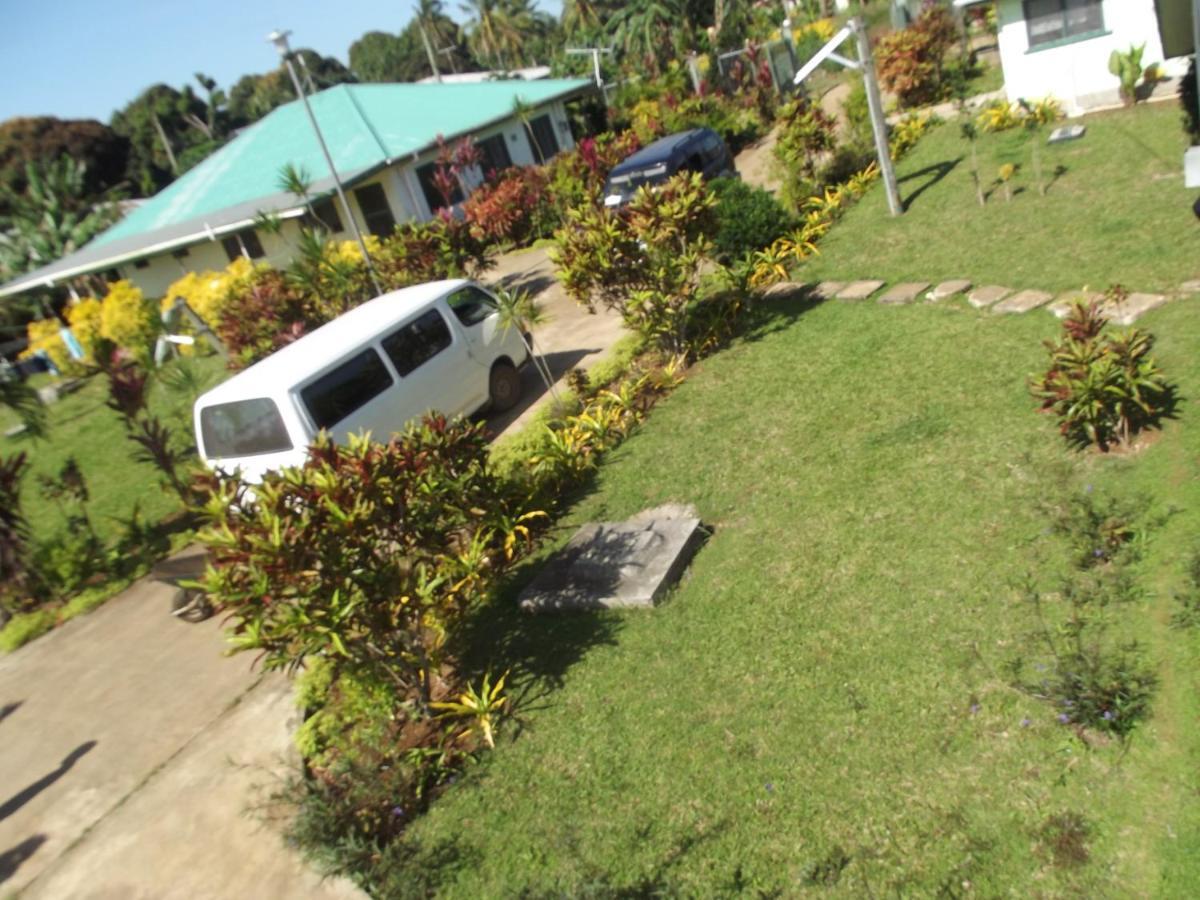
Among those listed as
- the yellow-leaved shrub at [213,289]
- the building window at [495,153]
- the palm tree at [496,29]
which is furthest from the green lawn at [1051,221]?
the palm tree at [496,29]

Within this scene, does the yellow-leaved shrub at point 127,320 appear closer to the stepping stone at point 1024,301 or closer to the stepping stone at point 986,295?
the stepping stone at point 986,295

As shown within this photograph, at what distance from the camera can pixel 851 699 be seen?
496 centimetres

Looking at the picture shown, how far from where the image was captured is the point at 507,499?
26.4 ft

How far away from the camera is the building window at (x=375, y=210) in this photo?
24344 millimetres

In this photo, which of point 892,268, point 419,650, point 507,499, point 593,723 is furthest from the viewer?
point 892,268

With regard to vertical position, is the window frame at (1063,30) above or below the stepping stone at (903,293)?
above

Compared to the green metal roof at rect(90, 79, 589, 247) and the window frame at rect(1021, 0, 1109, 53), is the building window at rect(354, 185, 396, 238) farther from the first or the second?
the window frame at rect(1021, 0, 1109, 53)

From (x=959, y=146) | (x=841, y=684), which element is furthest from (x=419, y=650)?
(x=959, y=146)

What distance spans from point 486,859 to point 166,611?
6.16 m

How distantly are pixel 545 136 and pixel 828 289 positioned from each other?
20.7m

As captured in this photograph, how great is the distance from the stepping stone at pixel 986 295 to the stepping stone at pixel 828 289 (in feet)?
6.35

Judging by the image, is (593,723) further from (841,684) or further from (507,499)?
(507,499)

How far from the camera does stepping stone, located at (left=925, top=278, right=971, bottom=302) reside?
9.96 meters

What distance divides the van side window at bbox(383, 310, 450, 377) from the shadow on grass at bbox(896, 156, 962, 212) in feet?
27.2
